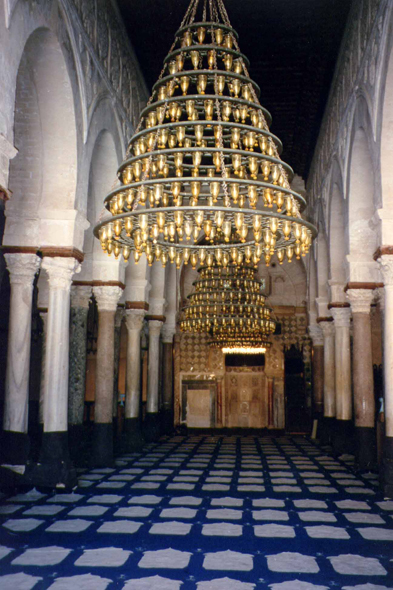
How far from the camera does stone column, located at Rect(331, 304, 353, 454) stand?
439 inches

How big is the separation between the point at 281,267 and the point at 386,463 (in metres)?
12.0

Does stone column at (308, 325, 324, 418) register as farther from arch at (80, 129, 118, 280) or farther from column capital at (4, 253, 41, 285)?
column capital at (4, 253, 41, 285)

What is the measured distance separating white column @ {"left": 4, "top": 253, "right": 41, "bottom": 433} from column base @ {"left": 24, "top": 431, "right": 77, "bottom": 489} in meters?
0.42

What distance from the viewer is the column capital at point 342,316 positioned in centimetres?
1131

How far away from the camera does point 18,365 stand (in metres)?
6.72

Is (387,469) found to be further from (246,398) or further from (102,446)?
(246,398)

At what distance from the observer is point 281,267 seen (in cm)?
1823

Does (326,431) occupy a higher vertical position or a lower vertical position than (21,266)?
lower

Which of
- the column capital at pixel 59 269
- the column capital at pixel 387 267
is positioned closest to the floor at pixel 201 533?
the column capital at pixel 59 269

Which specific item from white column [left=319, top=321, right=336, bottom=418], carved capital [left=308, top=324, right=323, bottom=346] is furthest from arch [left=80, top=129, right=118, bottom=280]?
carved capital [left=308, top=324, right=323, bottom=346]

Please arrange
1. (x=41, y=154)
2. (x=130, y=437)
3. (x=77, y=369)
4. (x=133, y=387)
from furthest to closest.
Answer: (x=133, y=387) < (x=130, y=437) < (x=77, y=369) < (x=41, y=154)

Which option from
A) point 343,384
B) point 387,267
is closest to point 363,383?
point 343,384

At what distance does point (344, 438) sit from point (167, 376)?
6.06 meters

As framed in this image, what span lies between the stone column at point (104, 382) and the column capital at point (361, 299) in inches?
157
